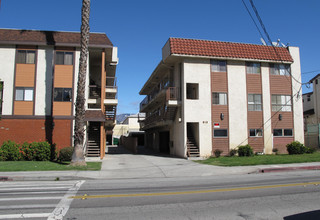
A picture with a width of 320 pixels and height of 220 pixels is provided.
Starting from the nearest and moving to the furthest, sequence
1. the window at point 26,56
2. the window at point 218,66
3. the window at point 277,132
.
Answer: the window at point 26,56, the window at point 218,66, the window at point 277,132

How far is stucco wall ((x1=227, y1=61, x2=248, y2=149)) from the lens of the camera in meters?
23.6

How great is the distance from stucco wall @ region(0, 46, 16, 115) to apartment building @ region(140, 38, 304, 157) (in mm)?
12631

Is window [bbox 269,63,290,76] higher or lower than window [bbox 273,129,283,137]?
higher

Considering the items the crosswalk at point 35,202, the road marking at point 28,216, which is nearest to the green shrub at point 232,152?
the crosswalk at point 35,202

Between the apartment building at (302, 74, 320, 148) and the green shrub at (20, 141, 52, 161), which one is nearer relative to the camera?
the green shrub at (20, 141, 52, 161)

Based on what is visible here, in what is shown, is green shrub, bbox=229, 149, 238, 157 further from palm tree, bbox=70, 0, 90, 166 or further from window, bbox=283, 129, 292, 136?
palm tree, bbox=70, 0, 90, 166

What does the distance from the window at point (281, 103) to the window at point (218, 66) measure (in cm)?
550

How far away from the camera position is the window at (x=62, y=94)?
70.9 ft

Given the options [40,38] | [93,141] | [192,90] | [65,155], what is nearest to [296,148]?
[192,90]

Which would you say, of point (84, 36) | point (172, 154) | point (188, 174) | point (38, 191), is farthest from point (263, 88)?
point (38, 191)

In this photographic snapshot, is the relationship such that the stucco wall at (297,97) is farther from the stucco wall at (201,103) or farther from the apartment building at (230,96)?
the stucco wall at (201,103)

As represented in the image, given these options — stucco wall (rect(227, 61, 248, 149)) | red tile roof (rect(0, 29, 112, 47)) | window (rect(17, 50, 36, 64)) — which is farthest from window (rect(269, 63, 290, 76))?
window (rect(17, 50, 36, 64))

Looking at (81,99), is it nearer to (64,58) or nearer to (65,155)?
(65,155)

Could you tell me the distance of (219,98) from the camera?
23688 mm
